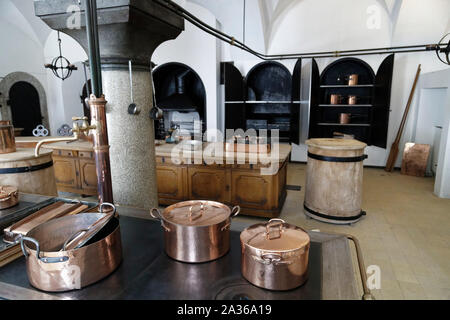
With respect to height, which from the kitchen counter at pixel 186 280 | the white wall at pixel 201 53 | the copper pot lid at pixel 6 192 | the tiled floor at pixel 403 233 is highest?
the white wall at pixel 201 53

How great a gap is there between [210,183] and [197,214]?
2.92 m

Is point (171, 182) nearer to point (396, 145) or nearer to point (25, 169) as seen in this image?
point (25, 169)

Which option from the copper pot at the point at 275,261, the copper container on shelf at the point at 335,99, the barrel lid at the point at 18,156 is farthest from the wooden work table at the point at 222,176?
the copper container on shelf at the point at 335,99

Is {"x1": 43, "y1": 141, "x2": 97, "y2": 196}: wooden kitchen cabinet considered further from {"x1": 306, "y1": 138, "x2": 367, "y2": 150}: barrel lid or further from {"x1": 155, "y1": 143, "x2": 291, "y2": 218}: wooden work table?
{"x1": 306, "y1": 138, "x2": 367, "y2": 150}: barrel lid

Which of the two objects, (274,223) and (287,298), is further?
(274,223)

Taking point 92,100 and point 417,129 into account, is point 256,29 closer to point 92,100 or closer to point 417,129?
point 417,129

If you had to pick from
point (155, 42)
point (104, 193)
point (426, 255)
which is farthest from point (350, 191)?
point (104, 193)

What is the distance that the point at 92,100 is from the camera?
1.23 metres

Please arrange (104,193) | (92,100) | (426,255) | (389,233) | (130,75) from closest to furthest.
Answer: (92,100) < (104,193) < (130,75) < (426,255) < (389,233)

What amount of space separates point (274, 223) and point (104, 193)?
789 mm

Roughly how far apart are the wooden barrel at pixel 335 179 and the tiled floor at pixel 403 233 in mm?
195

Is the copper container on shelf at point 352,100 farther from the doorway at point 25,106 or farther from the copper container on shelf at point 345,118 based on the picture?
the doorway at point 25,106

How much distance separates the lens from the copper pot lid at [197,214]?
116 cm

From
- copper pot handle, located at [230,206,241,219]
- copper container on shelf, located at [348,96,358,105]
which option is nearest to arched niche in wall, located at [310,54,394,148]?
copper container on shelf, located at [348,96,358,105]
